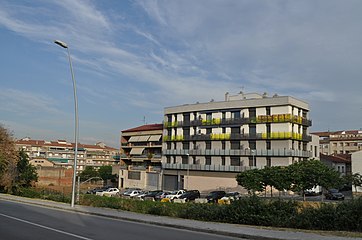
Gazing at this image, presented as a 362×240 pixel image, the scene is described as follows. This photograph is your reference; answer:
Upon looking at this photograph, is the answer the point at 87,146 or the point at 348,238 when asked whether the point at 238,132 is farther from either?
the point at 87,146

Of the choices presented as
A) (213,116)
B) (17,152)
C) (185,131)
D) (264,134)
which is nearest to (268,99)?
(264,134)

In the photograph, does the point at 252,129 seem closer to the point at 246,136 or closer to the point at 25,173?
the point at 246,136

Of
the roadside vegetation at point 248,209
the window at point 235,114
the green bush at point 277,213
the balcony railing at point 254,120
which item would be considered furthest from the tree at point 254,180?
the green bush at point 277,213

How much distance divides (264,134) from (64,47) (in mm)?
41596

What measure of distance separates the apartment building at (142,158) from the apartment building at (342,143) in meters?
57.3

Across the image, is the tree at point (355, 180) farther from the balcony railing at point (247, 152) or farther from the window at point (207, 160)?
the window at point (207, 160)

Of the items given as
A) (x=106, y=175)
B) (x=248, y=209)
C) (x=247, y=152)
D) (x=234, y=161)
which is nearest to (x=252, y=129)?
(x=247, y=152)

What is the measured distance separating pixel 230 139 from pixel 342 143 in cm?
5888

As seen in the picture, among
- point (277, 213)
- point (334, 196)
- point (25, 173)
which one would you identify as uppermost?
point (25, 173)

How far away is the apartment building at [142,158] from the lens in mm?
73512

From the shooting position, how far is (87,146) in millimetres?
139750

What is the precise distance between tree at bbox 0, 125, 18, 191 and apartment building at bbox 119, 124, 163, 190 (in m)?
33.0

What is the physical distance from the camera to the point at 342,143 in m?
107

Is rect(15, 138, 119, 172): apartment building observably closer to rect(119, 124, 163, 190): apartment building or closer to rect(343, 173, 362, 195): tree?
rect(119, 124, 163, 190): apartment building
